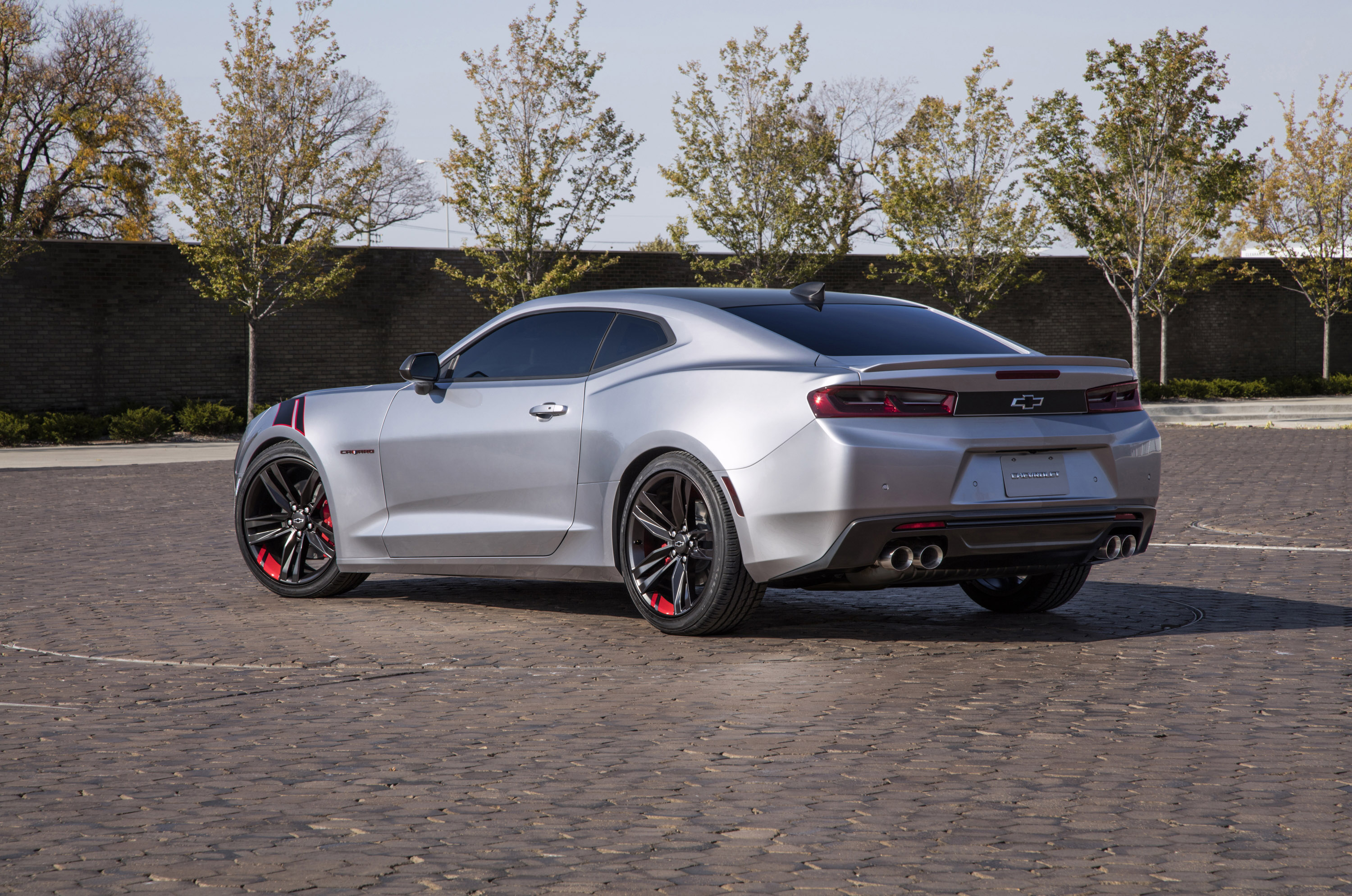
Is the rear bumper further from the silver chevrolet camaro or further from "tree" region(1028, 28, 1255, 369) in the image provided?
"tree" region(1028, 28, 1255, 369)

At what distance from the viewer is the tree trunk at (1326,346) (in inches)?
1555

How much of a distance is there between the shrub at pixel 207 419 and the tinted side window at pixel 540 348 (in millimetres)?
19451

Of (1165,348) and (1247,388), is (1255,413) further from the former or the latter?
(1165,348)

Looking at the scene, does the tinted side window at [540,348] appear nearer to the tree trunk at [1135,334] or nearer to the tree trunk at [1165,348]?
the tree trunk at [1135,334]

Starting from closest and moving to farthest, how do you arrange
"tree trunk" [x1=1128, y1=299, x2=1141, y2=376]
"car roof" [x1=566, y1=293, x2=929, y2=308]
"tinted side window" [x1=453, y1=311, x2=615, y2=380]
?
"car roof" [x1=566, y1=293, x2=929, y2=308], "tinted side window" [x1=453, y1=311, x2=615, y2=380], "tree trunk" [x1=1128, y1=299, x2=1141, y2=376]

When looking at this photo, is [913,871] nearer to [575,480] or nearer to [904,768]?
[904,768]

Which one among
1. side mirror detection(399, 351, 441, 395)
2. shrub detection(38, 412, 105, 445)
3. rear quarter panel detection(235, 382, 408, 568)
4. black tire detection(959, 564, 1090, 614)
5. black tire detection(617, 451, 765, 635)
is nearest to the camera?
black tire detection(617, 451, 765, 635)

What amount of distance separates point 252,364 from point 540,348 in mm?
20935

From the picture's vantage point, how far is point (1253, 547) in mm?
10180

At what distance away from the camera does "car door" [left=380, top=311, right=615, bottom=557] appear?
7.27 m

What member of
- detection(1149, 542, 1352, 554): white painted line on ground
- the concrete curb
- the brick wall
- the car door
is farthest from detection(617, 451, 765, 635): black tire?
the brick wall

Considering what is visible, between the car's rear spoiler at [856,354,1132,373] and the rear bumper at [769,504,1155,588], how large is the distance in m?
0.61

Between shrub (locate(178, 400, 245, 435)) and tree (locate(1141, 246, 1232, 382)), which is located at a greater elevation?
tree (locate(1141, 246, 1232, 382))

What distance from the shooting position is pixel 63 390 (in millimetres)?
26688
